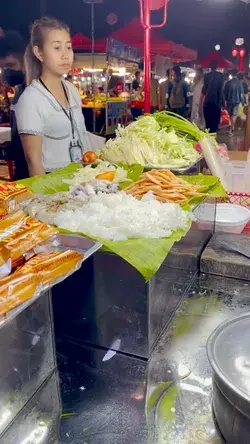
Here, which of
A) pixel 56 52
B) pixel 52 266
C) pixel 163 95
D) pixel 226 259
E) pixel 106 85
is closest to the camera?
pixel 52 266

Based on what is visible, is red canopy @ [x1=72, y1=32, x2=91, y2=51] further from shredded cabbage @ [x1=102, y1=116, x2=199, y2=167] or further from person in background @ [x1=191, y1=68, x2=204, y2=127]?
shredded cabbage @ [x1=102, y1=116, x2=199, y2=167]

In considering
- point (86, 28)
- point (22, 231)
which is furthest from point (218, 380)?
point (86, 28)

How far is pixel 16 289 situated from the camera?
1.04m

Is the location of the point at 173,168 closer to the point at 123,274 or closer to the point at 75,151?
the point at 75,151

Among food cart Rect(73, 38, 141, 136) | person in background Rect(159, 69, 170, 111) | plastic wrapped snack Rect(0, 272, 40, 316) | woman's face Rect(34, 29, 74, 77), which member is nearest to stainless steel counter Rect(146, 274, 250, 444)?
plastic wrapped snack Rect(0, 272, 40, 316)

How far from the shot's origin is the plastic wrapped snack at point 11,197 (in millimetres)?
1318

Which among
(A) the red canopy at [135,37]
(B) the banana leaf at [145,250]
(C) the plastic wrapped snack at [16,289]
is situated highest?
(A) the red canopy at [135,37]

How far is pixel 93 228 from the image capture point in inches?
62.3

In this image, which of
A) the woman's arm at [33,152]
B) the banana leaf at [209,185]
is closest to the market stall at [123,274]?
the banana leaf at [209,185]

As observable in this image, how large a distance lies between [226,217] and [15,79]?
6.76m

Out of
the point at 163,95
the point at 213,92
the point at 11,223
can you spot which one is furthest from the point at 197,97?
the point at 11,223

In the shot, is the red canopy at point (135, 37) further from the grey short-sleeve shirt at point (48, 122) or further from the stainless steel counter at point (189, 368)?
the stainless steel counter at point (189, 368)

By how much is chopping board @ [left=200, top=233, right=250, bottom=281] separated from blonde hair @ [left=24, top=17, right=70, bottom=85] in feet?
5.29

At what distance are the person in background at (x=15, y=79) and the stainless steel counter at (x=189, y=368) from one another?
65.0 inches
